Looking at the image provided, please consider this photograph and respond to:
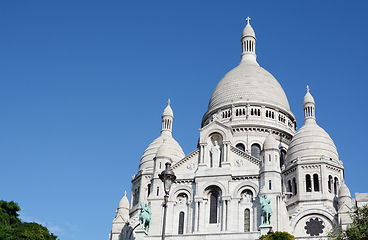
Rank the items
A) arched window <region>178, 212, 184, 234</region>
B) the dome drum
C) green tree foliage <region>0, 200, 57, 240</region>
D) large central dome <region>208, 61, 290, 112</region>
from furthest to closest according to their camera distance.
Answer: large central dome <region>208, 61, 290, 112</region> < the dome drum < arched window <region>178, 212, 184, 234</region> < green tree foliage <region>0, 200, 57, 240</region>

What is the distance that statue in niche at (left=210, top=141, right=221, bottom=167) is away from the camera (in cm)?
5365

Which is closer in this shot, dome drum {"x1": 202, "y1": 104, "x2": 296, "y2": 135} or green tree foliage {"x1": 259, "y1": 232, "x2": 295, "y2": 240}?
green tree foliage {"x1": 259, "y1": 232, "x2": 295, "y2": 240}

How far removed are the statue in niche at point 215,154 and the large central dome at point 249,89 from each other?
16.7 meters

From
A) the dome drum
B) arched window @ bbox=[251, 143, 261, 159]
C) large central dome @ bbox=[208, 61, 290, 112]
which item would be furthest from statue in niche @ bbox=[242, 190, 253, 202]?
large central dome @ bbox=[208, 61, 290, 112]

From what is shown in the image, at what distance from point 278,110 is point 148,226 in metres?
A: 27.2

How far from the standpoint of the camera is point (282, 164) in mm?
66125

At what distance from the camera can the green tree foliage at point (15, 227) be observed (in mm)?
44312

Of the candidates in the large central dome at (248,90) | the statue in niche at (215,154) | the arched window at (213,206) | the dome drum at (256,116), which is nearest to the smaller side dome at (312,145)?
the dome drum at (256,116)

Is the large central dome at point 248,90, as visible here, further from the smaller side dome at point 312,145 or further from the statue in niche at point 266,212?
the statue in niche at point 266,212

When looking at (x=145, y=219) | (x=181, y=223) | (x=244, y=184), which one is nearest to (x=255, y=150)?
(x=244, y=184)

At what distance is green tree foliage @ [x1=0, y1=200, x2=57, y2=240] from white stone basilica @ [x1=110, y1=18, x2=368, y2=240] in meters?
8.17

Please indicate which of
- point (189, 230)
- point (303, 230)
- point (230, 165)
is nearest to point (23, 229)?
point (189, 230)

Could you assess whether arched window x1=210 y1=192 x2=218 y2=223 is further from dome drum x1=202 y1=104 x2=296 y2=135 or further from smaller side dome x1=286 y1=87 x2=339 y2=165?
dome drum x1=202 y1=104 x2=296 y2=135

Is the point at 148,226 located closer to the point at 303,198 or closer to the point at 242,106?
the point at 303,198
